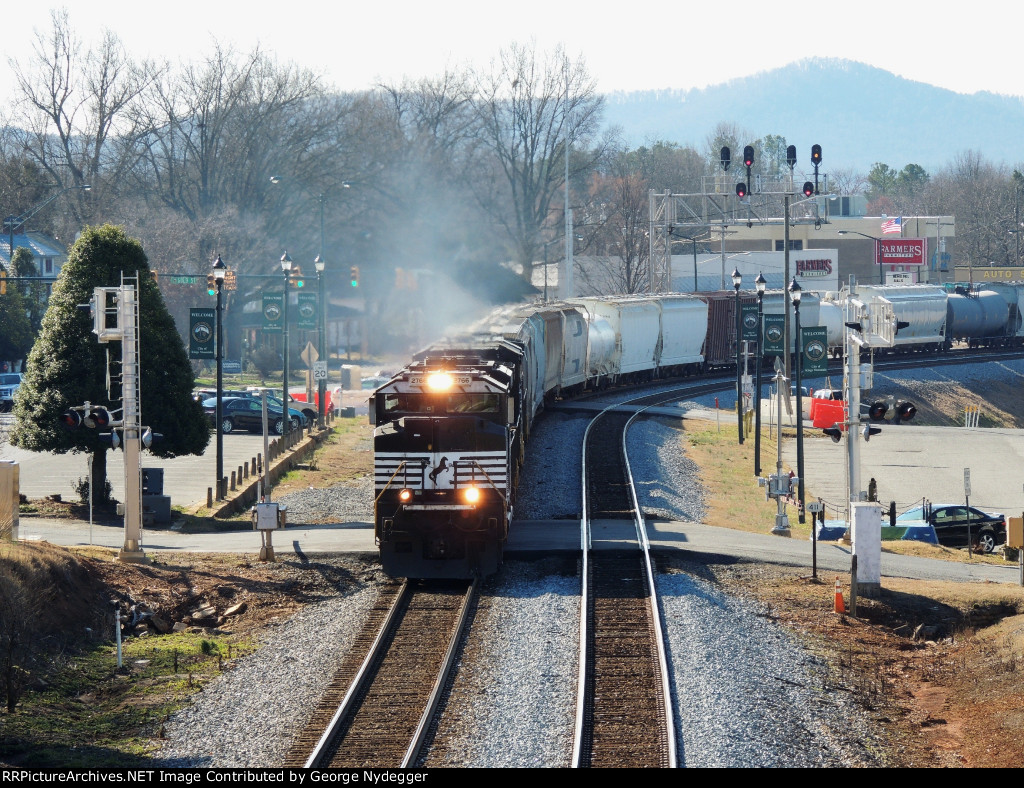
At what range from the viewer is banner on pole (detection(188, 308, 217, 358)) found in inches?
1359

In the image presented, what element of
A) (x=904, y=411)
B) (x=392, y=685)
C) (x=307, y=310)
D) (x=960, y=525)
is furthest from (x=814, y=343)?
(x=392, y=685)

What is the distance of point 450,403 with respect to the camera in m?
21.6

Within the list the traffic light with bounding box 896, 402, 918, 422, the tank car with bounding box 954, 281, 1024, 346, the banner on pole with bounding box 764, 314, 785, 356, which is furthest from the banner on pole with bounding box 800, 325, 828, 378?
the tank car with bounding box 954, 281, 1024, 346

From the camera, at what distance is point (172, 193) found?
88875 millimetres

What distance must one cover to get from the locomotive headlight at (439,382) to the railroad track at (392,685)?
347cm

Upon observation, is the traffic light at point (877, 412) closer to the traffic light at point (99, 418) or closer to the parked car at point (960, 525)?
the parked car at point (960, 525)

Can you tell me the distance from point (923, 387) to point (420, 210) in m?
45.0

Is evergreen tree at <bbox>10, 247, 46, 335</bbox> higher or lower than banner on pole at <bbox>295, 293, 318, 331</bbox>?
higher

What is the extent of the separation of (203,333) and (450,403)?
1541cm

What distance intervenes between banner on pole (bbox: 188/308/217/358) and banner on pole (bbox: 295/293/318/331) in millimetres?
12014

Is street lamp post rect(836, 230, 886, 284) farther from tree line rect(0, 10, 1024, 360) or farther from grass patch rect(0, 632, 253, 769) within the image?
grass patch rect(0, 632, 253, 769)

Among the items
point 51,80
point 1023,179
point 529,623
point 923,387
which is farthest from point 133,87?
point 1023,179

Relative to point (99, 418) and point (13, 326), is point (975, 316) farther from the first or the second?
point (99, 418)
